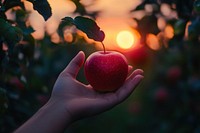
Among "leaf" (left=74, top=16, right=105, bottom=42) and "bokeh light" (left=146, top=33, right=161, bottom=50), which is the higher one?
"leaf" (left=74, top=16, right=105, bottom=42)

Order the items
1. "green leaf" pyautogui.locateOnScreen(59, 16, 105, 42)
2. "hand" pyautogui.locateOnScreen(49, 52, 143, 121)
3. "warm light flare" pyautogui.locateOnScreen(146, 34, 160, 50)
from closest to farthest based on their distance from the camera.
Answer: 1. "green leaf" pyautogui.locateOnScreen(59, 16, 105, 42)
2. "hand" pyautogui.locateOnScreen(49, 52, 143, 121)
3. "warm light flare" pyautogui.locateOnScreen(146, 34, 160, 50)

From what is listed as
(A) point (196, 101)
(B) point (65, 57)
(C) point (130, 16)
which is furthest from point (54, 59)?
(C) point (130, 16)

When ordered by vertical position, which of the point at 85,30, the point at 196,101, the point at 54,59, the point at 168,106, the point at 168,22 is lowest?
the point at 168,106

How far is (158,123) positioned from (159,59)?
69 cm

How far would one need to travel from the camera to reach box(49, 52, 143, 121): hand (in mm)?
1663

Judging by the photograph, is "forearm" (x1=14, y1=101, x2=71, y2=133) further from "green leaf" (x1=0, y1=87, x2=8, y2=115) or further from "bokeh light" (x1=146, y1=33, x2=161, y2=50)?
"bokeh light" (x1=146, y1=33, x2=161, y2=50)

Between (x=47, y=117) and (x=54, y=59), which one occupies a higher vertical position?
(x=47, y=117)

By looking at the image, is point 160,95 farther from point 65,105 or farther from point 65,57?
point 65,105

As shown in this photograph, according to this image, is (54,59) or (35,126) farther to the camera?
(54,59)

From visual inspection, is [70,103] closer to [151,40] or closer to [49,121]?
[49,121]

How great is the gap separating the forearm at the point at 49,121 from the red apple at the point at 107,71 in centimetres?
23

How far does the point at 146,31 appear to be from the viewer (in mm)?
2305

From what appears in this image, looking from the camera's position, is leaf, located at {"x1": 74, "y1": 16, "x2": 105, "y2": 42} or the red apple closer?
leaf, located at {"x1": 74, "y1": 16, "x2": 105, "y2": 42}

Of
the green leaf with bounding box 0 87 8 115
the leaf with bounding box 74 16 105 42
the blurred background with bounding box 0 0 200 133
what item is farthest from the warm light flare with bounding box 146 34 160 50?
the green leaf with bounding box 0 87 8 115
